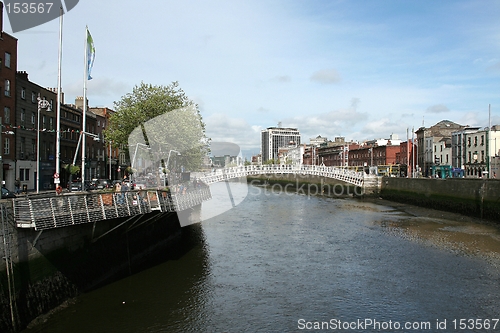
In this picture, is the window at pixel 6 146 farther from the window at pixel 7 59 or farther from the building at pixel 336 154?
the building at pixel 336 154

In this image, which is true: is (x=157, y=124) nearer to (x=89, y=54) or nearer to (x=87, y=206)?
(x=89, y=54)

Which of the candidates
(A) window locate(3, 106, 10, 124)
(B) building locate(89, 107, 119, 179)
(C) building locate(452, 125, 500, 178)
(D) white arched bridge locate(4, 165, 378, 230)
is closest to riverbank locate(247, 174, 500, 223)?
(C) building locate(452, 125, 500, 178)

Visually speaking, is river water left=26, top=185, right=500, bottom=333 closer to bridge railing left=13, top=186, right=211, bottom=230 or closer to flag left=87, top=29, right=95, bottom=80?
bridge railing left=13, top=186, right=211, bottom=230

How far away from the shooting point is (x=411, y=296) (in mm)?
16547

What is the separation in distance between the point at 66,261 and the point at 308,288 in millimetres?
9108


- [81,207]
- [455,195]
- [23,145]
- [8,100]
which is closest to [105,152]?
[23,145]

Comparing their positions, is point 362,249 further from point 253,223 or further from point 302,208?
point 302,208

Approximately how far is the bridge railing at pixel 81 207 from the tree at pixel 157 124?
1550 cm

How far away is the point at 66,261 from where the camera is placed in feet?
49.4

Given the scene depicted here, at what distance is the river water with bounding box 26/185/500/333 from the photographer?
46.3ft

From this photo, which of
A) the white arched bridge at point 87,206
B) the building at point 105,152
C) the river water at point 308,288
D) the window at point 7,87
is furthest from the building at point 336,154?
the white arched bridge at point 87,206

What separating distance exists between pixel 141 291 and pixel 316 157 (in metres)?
133

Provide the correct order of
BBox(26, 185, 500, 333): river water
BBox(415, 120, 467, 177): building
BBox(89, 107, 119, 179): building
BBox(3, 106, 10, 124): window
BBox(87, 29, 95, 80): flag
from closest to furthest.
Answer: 1. BBox(26, 185, 500, 333): river water
2. BBox(87, 29, 95, 80): flag
3. BBox(3, 106, 10, 124): window
4. BBox(89, 107, 119, 179): building
5. BBox(415, 120, 467, 177): building

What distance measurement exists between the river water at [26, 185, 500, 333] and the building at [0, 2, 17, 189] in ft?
50.4
